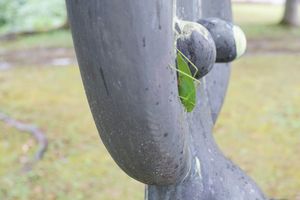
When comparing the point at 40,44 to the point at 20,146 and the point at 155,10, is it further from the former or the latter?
the point at 155,10

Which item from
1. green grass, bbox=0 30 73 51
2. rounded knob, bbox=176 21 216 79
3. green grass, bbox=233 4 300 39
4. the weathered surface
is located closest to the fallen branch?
the weathered surface

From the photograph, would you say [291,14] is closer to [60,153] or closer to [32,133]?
[32,133]

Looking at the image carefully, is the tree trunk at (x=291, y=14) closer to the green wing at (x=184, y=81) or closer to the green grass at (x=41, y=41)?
the green grass at (x=41, y=41)

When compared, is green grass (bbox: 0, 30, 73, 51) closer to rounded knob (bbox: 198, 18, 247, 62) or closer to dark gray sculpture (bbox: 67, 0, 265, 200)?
rounded knob (bbox: 198, 18, 247, 62)

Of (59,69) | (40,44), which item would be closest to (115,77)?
(59,69)

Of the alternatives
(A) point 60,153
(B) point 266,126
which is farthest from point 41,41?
(B) point 266,126

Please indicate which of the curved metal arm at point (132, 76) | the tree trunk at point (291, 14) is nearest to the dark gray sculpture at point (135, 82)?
the curved metal arm at point (132, 76)

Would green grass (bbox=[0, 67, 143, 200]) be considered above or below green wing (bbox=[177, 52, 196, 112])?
below
